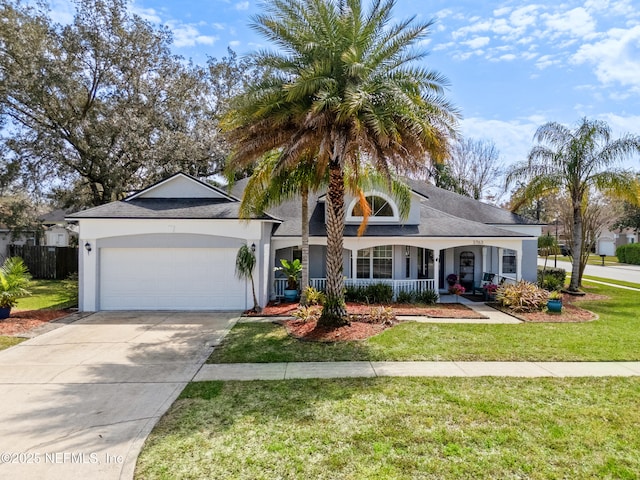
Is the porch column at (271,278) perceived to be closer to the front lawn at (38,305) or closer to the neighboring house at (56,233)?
the front lawn at (38,305)

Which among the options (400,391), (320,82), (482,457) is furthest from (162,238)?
(482,457)

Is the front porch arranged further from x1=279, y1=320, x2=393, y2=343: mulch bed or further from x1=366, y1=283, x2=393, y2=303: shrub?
x1=279, y1=320, x2=393, y2=343: mulch bed

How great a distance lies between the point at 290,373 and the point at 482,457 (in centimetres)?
399

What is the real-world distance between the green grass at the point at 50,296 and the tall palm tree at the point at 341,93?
438 inches

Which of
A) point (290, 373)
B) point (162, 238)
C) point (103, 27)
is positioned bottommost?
point (290, 373)

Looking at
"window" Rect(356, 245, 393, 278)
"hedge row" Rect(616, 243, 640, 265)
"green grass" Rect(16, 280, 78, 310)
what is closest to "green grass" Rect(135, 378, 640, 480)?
"window" Rect(356, 245, 393, 278)

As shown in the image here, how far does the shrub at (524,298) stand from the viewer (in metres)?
14.0

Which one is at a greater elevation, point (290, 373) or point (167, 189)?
point (167, 189)

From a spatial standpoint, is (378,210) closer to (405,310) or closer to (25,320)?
(405,310)

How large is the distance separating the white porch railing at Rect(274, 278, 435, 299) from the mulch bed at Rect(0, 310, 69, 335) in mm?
8025

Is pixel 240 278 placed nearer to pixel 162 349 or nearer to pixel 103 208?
pixel 162 349

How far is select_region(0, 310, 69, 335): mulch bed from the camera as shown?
1084cm

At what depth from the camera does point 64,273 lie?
23562mm

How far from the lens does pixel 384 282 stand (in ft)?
52.6
